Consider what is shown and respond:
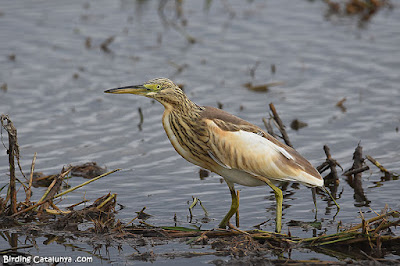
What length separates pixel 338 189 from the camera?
8.19 m

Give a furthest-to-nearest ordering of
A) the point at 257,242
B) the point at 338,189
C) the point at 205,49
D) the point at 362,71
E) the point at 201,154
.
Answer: the point at 205,49
the point at 362,71
the point at 338,189
the point at 201,154
the point at 257,242

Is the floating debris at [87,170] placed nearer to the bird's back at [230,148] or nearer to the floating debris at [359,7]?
the bird's back at [230,148]

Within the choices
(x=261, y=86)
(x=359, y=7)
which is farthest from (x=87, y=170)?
(x=359, y=7)

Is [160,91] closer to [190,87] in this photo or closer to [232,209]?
[232,209]

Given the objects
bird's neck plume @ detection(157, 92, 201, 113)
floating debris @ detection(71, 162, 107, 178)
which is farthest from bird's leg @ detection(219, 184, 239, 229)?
floating debris @ detection(71, 162, 107, 178)

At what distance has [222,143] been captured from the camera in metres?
6.64

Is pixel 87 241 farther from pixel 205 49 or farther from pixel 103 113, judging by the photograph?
pixel 205 49

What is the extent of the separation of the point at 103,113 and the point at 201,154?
13.2 ft

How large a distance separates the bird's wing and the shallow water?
577mm

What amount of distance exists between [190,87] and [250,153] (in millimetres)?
4912

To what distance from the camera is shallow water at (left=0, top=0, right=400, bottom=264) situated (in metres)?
8.05

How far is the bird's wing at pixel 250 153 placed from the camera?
6656 millimetres

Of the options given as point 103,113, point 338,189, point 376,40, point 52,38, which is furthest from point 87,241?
point 376,40

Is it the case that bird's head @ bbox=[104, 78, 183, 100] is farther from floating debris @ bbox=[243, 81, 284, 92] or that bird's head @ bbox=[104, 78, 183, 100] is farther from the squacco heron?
floating debris @ bbox=[243, 81, 284, 92]
